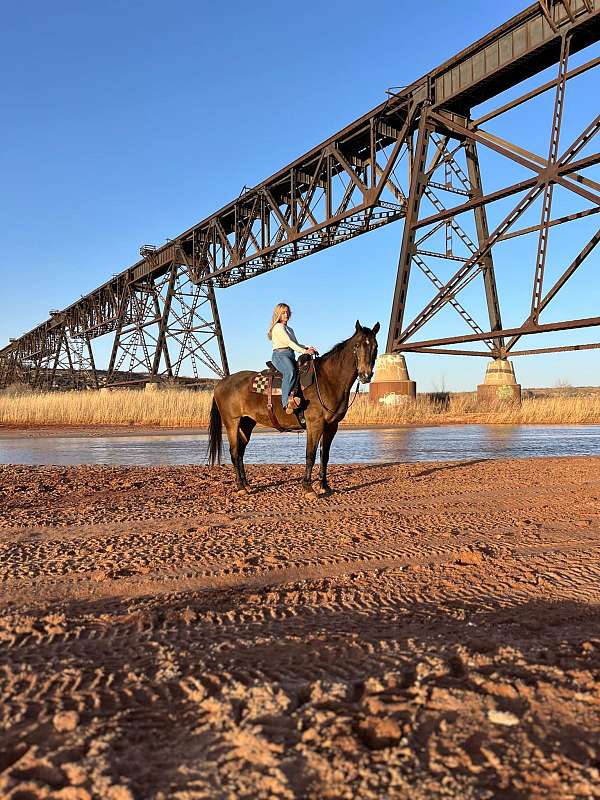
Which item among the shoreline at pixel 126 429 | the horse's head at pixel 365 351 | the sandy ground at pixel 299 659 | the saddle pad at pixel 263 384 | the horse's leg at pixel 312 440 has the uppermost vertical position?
the horse's head at pixel 365 351

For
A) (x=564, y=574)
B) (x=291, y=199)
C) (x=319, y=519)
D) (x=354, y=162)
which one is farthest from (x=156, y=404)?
(x=564, y=574)

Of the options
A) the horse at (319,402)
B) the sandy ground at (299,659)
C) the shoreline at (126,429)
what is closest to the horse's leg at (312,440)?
the horse at (319,402)

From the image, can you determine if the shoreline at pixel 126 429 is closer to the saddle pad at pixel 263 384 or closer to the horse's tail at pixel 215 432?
the horse's tail at pixel 215 432

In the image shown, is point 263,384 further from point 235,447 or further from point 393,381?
point 393,381

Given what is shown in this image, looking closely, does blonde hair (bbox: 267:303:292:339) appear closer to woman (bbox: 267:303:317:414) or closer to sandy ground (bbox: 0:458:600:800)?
woman (bbox: 267:303:317:414)

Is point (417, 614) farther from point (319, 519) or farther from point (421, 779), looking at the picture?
point (319, 519)

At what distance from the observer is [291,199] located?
20.9m

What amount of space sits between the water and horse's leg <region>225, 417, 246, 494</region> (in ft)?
8.02

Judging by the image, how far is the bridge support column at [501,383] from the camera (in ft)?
63.7

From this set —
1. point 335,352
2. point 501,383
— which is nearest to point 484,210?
point 501,383

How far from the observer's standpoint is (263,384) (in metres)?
6.46

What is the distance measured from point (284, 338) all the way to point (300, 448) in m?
6.07

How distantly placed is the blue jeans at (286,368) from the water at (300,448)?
3.04 metres

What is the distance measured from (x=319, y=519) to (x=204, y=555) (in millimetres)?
1347
